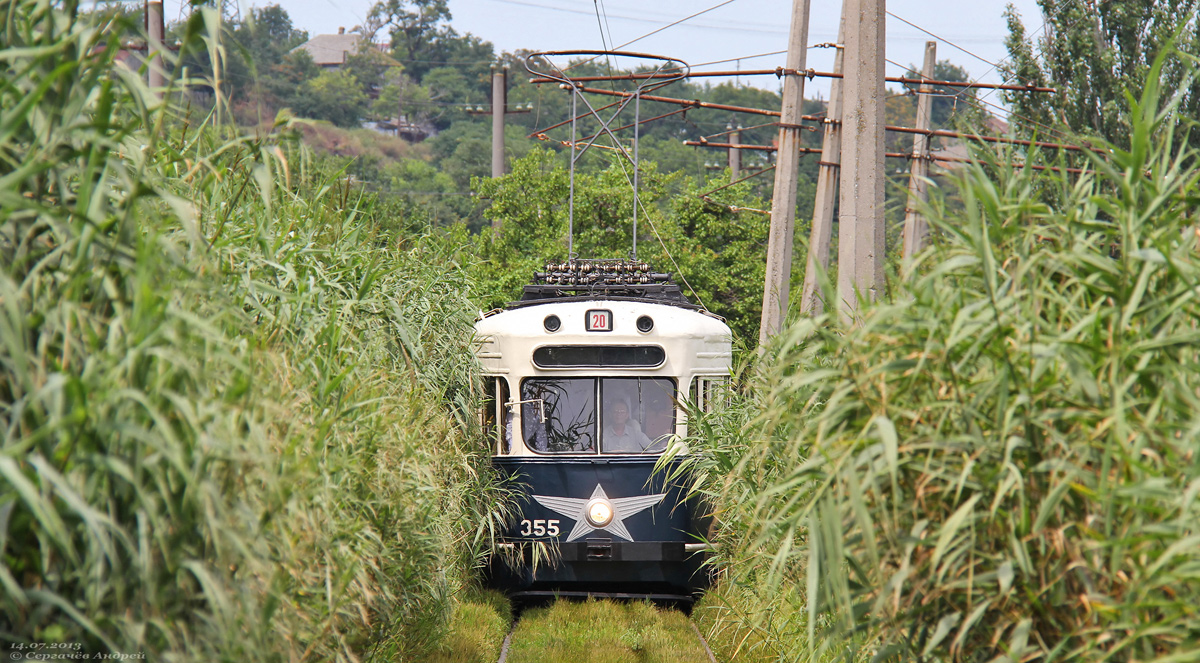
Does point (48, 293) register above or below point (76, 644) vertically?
above

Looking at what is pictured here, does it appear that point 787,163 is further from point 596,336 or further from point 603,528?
point 603,528

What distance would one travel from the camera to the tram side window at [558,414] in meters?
10.1

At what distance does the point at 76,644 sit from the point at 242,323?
5.91 ft

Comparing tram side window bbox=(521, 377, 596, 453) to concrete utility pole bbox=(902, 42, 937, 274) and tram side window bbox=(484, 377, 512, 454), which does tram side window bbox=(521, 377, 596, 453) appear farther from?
concrete utility pole bbox=(902, 42, 937, 274)

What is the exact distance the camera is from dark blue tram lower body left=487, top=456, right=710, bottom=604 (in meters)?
9.83

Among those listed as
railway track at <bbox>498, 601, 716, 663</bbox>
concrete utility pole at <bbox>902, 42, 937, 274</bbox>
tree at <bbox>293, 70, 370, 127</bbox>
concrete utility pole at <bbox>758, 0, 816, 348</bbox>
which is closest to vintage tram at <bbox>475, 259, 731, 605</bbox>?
railway track at <bbox>498, 601, 716, 663</bbox>

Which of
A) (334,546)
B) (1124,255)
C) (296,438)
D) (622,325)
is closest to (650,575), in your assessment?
(622,325)

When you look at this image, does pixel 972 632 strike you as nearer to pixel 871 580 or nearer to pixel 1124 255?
pixel 871 580

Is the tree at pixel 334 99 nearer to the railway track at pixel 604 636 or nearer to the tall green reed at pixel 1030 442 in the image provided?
the railway track at pixel 604 636

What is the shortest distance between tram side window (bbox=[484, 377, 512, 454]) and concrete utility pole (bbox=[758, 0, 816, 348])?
5.69 meters

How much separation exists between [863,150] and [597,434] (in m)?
3.67

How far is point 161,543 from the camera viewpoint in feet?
9.98

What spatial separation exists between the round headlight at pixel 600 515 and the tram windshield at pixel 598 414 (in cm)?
54

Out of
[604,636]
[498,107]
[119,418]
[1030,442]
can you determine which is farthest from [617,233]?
[119,418]
